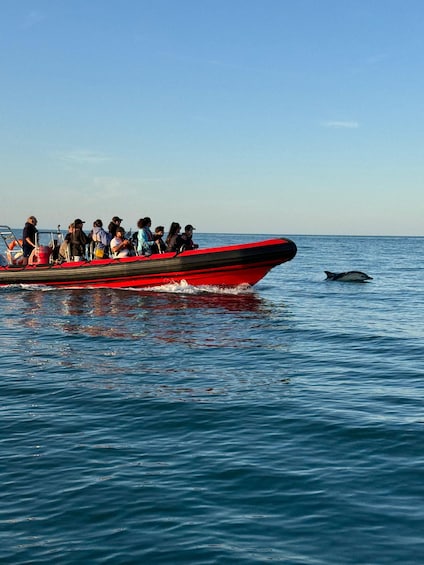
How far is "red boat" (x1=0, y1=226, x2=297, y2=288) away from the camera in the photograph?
18922mm

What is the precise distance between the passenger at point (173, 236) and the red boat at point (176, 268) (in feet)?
1.20

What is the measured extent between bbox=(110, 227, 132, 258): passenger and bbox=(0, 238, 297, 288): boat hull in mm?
316

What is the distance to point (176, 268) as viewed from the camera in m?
19.3

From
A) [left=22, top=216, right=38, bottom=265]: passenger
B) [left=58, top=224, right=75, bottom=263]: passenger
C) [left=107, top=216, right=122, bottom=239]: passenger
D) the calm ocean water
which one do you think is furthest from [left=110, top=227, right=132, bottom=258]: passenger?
the calm ocean water

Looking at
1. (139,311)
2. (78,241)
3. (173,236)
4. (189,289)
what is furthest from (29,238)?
(139,311)

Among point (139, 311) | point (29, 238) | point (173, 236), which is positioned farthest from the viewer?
point (29, 238)

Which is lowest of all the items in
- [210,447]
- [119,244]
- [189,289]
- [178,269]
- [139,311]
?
[210,447]

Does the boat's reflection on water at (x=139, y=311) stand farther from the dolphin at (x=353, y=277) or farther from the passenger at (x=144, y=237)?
the dolphin at (x=353, y=277)

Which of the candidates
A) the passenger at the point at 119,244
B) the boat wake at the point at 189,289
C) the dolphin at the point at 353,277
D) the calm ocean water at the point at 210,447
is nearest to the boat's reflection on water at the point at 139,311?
the boat wake at the point at 189,289

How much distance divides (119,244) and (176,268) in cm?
179

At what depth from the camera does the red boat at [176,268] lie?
18.9m

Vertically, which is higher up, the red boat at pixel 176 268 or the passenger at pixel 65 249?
the passenger at pixel 65 249

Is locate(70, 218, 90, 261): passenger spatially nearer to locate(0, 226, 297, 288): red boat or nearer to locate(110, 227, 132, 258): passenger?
locate(0, 226, 297, 288): red boat

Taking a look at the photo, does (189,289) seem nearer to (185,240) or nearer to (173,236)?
(185,240)
